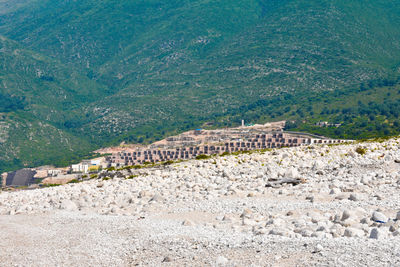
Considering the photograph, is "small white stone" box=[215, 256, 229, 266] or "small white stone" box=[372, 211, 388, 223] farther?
"small white stone" box=[372, 211, 388, 223]

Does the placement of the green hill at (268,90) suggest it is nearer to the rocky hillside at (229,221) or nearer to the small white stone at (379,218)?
the rocky hillside at (229,221)

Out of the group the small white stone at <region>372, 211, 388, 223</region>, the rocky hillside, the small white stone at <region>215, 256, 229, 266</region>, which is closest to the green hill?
the rocky hillside

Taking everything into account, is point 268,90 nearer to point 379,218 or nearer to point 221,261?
point 379,218

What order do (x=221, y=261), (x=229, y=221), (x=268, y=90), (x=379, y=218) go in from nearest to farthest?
(x=221, y=261) < (x=379, y=218) < (x=229, y=221) < (x=268, y=90)

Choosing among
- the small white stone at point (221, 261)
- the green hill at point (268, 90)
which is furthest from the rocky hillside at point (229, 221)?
the green hill at point (268, 90)

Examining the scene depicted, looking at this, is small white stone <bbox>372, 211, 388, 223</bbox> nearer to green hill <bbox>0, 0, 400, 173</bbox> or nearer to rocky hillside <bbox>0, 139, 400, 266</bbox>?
rocky hillside <bbox>0, 139, 400, 266</bbox>

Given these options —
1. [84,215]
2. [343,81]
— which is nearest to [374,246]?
[84,215]

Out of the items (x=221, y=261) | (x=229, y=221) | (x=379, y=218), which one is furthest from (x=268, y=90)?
(x=221, y=261)

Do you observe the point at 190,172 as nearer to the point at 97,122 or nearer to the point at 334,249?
the point at 334,249

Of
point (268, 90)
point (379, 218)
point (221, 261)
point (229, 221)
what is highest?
point (221, 261)
